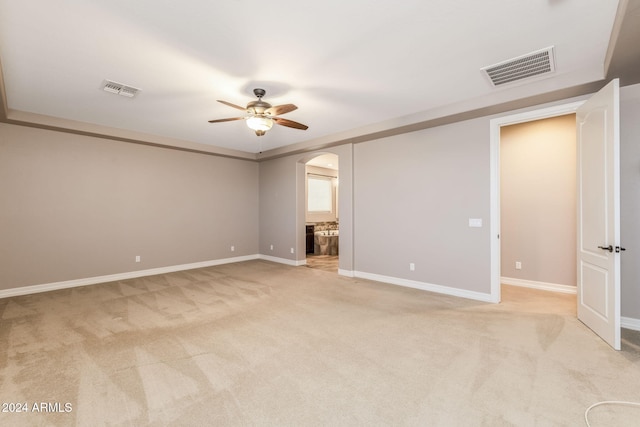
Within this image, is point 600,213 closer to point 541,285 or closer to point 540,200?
point 540,200

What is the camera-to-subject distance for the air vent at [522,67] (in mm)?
2781

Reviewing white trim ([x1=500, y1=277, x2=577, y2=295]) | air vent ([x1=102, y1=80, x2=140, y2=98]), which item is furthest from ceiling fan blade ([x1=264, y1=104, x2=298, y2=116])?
white trim ([x1=500, y1=277, x2=577, y2=295])

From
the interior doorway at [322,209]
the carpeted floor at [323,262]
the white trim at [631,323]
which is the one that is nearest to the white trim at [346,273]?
the carpeted floor at [323,262]

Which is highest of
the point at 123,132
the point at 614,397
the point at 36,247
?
the point at 123,132

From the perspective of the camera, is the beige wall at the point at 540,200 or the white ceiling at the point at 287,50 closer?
the white ceiling at the point at 287,50

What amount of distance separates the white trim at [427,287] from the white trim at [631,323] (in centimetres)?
131

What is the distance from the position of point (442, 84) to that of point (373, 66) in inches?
39.5

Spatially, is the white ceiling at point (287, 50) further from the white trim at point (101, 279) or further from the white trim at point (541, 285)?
the white trim at point (541, 285)

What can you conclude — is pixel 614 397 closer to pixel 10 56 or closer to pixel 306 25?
pixel 306 25

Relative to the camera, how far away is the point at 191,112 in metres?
4.32

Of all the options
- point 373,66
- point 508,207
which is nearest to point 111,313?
point 373,66

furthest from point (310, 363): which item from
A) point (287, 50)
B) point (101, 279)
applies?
point (101, 279)

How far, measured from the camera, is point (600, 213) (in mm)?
2881

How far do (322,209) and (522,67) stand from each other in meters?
7.71
